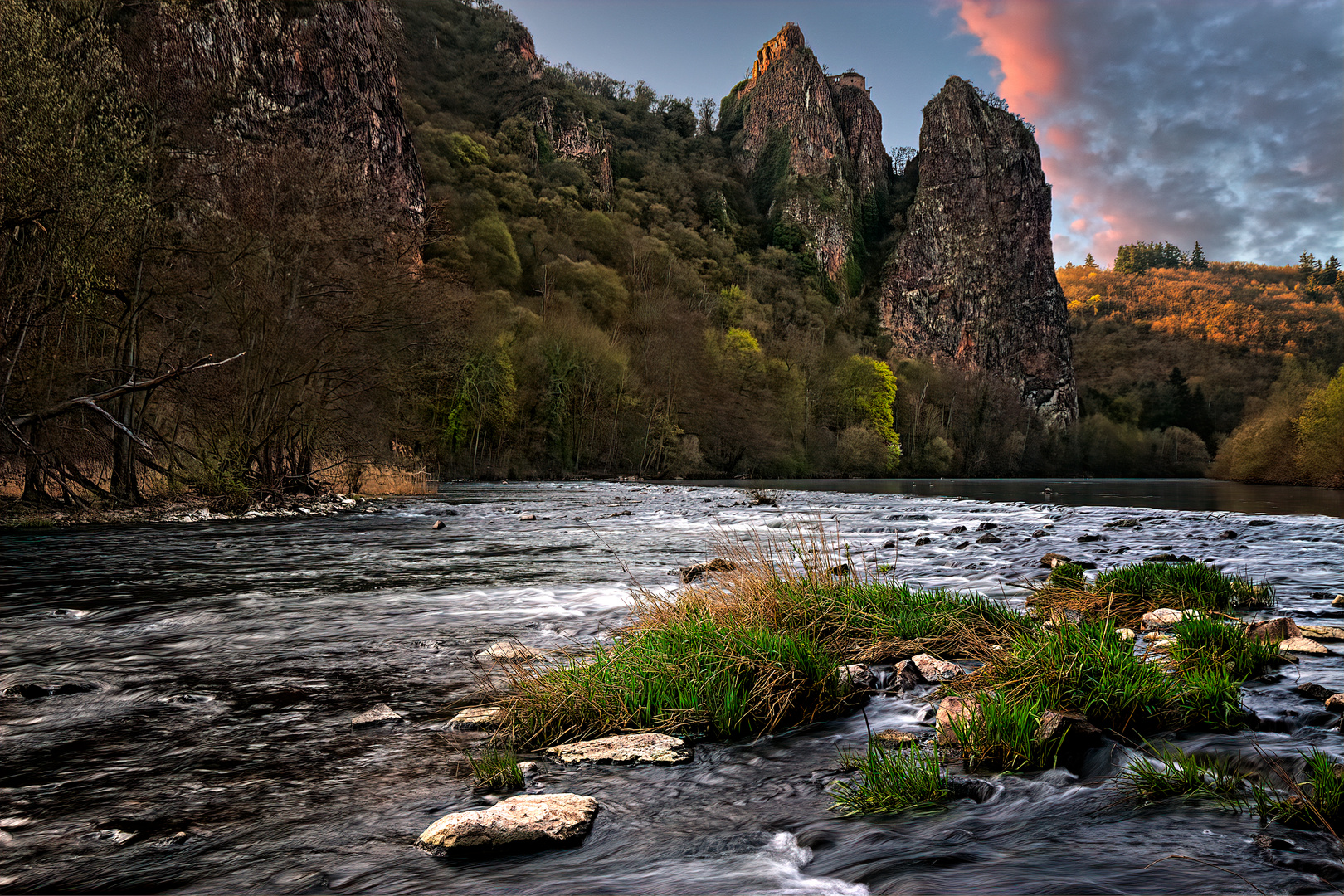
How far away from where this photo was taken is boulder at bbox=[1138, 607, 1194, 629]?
6332mm

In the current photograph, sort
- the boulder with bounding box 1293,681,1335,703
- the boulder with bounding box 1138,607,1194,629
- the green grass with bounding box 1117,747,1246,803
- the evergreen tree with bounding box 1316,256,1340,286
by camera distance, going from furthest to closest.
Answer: the evergreen tree with bounding box 1316,256,1340,286 → the boulder with bounding box 1138,607,1194,629 → the boulder with bounding box 1293,681,1335,703 → the green grass with bounding box 1117,747,1246,803

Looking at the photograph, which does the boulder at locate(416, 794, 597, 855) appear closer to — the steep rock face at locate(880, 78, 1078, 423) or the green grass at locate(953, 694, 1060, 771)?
the green grass at locate(953, 694, 1060, 771)

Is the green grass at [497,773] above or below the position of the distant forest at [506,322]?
below

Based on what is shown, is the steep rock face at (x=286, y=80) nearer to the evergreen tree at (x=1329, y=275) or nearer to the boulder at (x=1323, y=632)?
the boulder at (x=1323, y=632)

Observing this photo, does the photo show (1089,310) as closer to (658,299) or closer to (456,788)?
(658,299)

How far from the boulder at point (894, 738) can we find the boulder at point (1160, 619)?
3.52 meters

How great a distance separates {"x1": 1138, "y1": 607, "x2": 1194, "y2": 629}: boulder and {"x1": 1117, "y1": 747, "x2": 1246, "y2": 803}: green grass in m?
3.25

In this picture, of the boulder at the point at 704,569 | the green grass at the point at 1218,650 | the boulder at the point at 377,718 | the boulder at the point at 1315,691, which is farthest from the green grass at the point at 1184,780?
the boulder at the point at 704,569

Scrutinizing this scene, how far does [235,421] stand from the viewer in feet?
67.2

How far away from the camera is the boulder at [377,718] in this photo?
15.2ft

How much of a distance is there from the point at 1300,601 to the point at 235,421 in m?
22.3

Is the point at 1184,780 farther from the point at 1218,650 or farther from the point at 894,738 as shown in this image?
the point at 1218,650

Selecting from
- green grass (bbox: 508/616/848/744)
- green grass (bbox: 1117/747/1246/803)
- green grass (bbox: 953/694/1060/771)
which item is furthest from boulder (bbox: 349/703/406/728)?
green grass (bbox: 1117/747/1246/803)

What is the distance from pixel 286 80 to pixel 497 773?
71.0 meters
